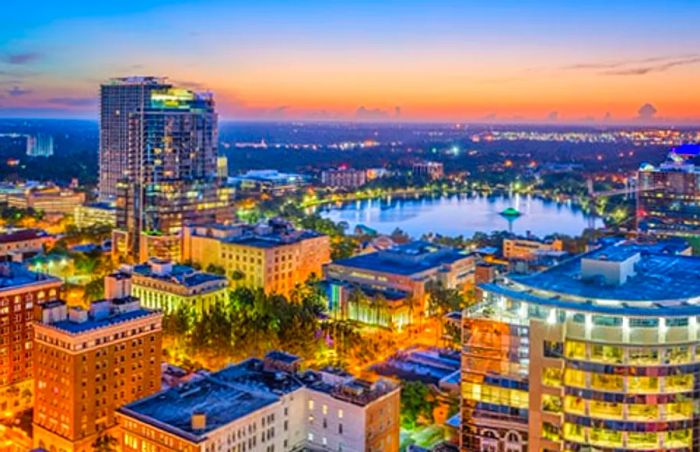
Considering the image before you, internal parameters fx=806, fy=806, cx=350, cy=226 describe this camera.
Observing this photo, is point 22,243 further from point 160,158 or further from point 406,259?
point 406,259

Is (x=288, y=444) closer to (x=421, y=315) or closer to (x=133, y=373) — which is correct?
(x=133, y=373)

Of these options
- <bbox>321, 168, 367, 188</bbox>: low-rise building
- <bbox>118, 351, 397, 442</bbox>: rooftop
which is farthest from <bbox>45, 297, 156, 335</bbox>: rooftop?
<bbox>321, 168, 367, 188</bbox>: low-rise building

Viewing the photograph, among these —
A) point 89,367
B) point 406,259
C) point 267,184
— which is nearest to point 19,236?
point 406,259

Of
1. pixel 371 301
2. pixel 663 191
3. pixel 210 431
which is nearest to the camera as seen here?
pixel 210 431

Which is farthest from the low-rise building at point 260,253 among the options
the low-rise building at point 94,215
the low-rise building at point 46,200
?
the low-rise building at point 46,200

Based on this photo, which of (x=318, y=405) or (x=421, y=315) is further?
(x=421, y=315)

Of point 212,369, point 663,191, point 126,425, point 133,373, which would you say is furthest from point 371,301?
point 663,191
